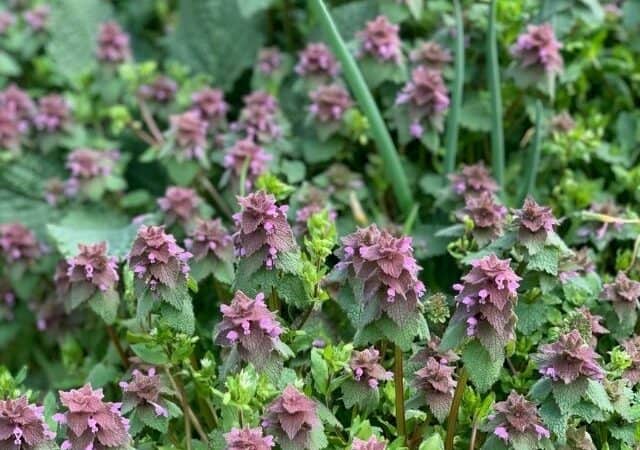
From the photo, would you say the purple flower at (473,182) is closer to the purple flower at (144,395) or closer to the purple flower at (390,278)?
the purple flower at (390,278)

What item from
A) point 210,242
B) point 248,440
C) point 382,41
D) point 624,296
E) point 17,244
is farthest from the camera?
point 17,244

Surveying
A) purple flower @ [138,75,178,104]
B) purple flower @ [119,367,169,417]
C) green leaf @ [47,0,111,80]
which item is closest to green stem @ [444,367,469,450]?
purple flower @ [119,367,169,417]

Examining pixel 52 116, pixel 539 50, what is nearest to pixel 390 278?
pixel 539 50

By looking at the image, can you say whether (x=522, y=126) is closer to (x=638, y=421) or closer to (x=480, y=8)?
(x=480, y=8)

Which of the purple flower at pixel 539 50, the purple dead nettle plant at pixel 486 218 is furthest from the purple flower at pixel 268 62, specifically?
the purple dead nettle plant at pixel 486 218

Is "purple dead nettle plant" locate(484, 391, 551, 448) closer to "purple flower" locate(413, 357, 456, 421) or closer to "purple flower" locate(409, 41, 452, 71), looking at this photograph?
"purple flower" locate(413, 357, 456, 421)

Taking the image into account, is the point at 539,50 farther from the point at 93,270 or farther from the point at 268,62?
the point at 93,270
